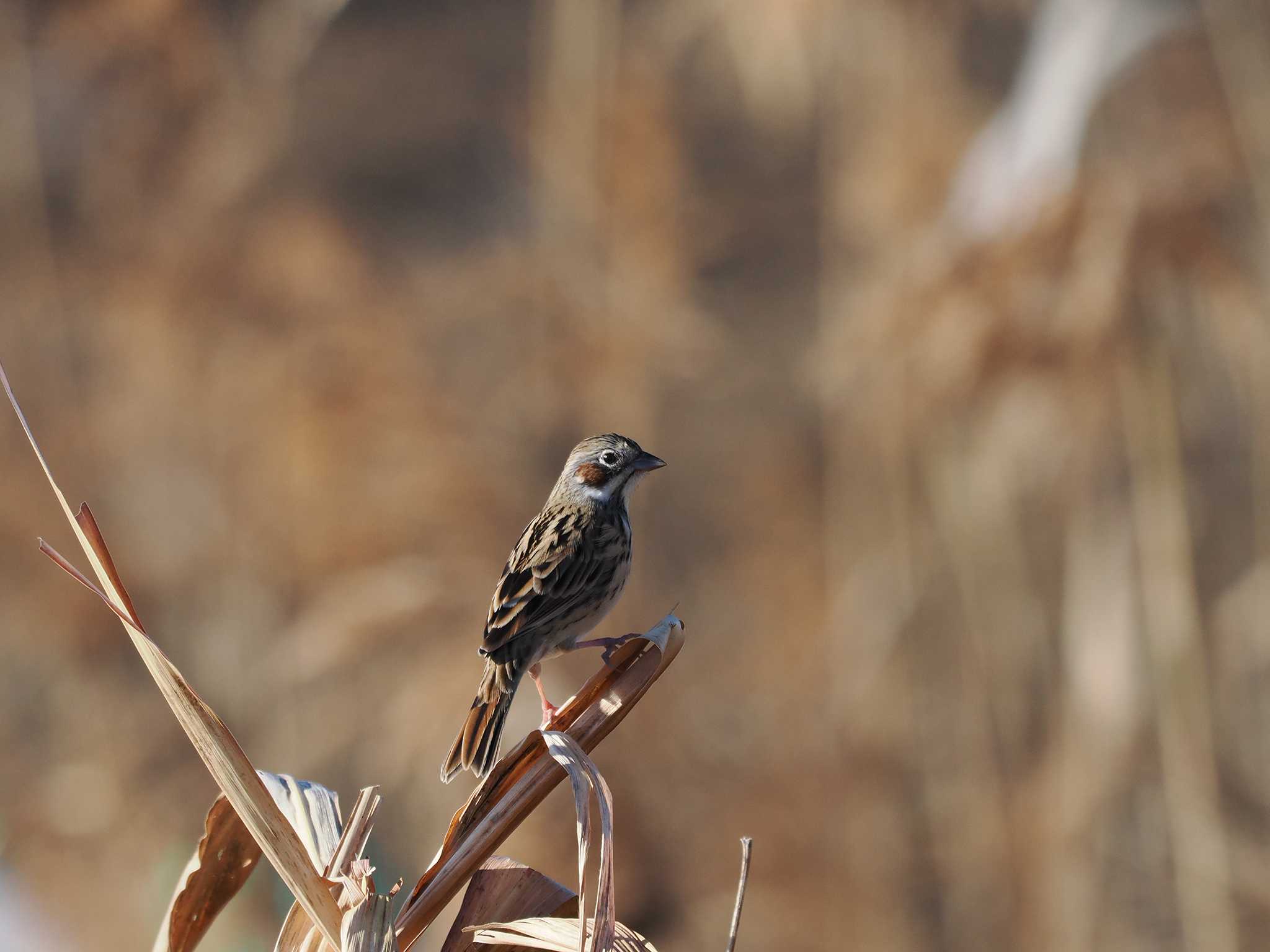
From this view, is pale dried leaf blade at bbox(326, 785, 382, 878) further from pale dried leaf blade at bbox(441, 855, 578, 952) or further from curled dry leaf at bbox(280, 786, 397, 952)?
pale dried leaf blade at bbox(441, 855, 578, 952)

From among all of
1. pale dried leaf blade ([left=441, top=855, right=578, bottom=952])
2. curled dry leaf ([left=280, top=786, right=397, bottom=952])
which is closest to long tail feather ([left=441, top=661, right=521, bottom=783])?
pale dried leaf blade ([left=441, top=855, right=578, bottom=952])

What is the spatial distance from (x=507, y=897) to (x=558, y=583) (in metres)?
0.56

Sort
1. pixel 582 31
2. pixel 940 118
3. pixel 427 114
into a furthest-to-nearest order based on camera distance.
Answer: pixel 427 114 → pixel 940 118 → pixel 582 31

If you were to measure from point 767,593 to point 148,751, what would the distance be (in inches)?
75.8

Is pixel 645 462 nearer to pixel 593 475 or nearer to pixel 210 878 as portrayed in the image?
pixel 593 475

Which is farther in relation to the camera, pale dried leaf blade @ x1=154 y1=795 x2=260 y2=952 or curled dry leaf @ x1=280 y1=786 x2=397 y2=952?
pale dried leaf blade @ x1=154 y1=795 x2=260 y2=952

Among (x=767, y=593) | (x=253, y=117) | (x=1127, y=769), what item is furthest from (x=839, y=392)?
(x=253, y=117)

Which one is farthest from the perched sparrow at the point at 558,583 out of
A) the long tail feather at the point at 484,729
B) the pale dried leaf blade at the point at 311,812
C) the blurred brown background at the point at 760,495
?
the blurred brown background at the point at 760,495

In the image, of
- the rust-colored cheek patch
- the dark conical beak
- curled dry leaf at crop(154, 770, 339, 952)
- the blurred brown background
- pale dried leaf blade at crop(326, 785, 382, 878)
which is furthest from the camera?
the blurred brown background

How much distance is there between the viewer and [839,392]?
301cm

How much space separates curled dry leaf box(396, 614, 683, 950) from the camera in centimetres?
89

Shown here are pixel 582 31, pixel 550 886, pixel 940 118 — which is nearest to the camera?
pixel 550 886

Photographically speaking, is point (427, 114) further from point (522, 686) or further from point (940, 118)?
point (522, 686)

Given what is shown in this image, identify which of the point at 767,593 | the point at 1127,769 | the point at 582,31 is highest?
the point at 582,31
